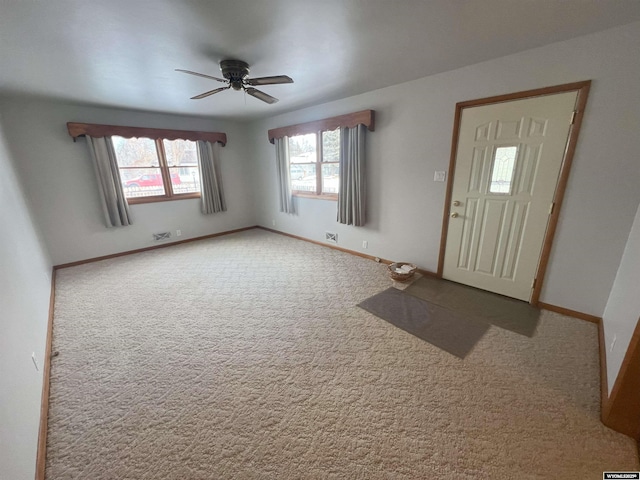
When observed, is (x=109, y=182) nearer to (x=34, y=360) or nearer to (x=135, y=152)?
(x=135, y=152)

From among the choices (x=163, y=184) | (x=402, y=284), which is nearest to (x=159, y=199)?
(x=163, y=184)

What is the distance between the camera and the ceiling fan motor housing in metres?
2.27

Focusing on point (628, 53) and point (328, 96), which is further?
point (328, 96)

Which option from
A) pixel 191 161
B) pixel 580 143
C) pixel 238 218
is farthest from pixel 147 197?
pixel 580 143

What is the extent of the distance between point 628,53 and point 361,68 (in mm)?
2017

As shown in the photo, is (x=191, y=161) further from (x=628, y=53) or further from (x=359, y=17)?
(x=628, y=53)

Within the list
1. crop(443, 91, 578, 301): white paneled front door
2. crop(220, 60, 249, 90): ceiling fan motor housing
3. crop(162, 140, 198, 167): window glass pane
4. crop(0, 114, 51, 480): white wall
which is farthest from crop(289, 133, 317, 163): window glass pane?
crop(0, 114, 51, 480): white wall

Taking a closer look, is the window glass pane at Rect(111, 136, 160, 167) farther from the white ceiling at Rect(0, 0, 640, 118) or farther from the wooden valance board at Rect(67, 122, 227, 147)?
the white ceiling at Rect(0, 0, 640, 118)

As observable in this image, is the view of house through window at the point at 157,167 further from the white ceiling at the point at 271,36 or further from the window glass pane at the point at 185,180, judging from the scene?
the white ceiling at the point at 271,36

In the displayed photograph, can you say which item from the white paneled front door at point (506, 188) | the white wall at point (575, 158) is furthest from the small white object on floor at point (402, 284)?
the white paneled front door at point (506, 188)

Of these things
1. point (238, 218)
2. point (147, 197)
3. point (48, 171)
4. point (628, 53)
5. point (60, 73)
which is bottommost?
point (238, 218)

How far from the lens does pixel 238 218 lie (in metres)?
5.81

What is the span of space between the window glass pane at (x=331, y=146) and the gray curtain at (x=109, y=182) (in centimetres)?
334

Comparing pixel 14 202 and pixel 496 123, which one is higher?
pixel 496 123
